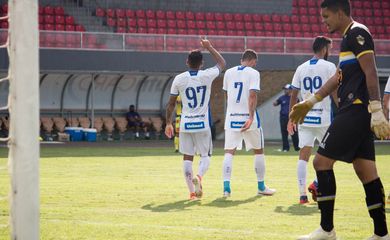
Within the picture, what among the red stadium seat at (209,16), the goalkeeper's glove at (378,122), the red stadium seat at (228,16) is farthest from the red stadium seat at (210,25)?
the goalkeeper's glove at (378,122)

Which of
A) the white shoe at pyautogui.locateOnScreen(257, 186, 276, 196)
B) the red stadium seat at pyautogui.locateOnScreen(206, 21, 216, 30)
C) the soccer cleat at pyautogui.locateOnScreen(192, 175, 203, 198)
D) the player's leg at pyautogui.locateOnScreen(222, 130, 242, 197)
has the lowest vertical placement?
the white shoe at pyautogui.locateOnScreen(257, 186, 276, 196)

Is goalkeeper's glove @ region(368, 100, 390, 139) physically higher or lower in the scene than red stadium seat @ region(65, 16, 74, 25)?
lower

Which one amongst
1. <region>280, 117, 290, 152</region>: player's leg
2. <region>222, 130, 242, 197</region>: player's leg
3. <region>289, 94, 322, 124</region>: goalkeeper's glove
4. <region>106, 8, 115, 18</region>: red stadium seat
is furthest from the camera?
<region>106, 8, 115, 18</region>: red stadium seat

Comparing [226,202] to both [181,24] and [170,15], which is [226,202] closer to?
[181,24]

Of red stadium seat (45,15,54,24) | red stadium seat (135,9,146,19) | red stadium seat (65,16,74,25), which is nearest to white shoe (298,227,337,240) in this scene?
red stadium seat (45,15,54,24)

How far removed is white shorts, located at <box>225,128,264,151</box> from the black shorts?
19.5ft

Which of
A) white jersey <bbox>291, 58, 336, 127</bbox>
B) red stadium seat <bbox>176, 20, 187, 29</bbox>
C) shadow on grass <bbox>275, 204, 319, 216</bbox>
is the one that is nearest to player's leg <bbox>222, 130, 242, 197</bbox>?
white jersey <bbox>291, 58, 336, 127</bbox>

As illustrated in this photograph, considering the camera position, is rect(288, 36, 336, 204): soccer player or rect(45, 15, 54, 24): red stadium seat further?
rect(45, 15, 54, 24): red stadium seat

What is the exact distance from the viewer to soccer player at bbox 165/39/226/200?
13172mm

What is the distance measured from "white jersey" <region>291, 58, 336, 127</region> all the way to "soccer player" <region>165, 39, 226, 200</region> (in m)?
1.12

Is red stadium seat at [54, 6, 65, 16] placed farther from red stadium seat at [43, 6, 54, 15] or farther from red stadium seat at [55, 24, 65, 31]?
red stadium seat at [55, 24, 65, 31]

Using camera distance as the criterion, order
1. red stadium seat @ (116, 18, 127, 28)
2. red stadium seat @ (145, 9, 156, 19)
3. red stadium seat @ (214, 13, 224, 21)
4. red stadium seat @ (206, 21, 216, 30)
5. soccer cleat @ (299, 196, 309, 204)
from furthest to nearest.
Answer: red stadium seat @ (214, 13, 224, 21) → red stadium seat @ (206, 21, 216, 30) → red stadium seat @ (145, 9, 156, 19) → red stadium seat @ (116, 18, 127, 28) → soccer cleat @ (299, 196, 309, 204)

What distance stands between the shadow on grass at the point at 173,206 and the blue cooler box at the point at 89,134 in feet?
73.4

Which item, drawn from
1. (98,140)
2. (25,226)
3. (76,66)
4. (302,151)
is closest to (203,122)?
(302,151)
